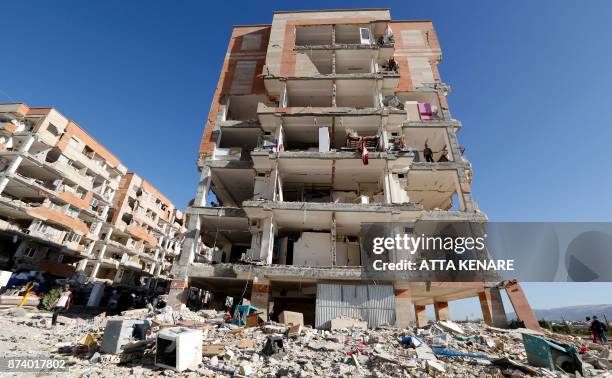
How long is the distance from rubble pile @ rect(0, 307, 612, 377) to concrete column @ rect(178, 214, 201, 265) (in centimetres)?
514

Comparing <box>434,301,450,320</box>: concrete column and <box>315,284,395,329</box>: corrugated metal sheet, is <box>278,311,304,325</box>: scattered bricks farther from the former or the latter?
<box>434,301,450,320</box>: concrete column

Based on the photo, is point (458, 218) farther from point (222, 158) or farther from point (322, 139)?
point (222, 158)

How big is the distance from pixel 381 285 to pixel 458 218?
7.19 metres

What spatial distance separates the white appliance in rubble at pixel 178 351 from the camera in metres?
7.19

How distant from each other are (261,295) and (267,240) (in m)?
3.14

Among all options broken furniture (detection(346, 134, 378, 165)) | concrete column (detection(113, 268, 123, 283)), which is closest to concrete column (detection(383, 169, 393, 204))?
broken furniture (detection(346, 134, 378, 165))

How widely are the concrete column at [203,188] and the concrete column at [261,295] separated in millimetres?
7149

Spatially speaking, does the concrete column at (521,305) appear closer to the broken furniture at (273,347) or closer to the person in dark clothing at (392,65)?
the broken furniture at (273,347)

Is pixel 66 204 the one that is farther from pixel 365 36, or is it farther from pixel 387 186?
pixel 365 36

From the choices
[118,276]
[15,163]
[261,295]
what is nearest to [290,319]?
[261,295]

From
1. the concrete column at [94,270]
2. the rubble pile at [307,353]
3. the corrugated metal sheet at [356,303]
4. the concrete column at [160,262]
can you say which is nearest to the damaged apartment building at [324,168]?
the corrugated metal sheet at [356,303]

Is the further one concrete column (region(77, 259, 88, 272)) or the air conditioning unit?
concrete column (region(77, 259, 88, 272))

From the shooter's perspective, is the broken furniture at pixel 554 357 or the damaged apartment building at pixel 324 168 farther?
the damaged apartment building at pixel 324 168

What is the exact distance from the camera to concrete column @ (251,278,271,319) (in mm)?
15234
